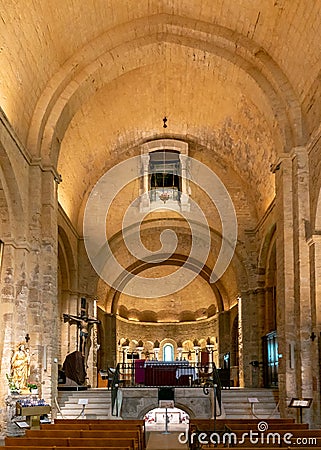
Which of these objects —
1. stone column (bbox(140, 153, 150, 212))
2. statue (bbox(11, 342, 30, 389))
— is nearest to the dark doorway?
stone column (bbox(140, 153, 150, 212))

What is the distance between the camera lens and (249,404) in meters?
20.0

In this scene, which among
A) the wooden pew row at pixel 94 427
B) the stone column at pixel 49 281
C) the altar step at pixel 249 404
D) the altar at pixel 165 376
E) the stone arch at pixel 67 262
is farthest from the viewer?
the stone arch at pixel 67 262

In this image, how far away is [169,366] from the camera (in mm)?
22547

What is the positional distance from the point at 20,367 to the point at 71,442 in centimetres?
632

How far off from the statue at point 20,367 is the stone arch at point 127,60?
542cm

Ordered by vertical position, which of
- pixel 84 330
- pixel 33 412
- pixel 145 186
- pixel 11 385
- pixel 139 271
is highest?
pixel 145 186

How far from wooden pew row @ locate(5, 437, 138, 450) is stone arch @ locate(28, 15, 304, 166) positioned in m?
9.74

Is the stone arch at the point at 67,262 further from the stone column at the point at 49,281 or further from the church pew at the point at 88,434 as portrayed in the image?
the church pew at the point at 88,434

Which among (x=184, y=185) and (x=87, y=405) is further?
(x=184, y=185)

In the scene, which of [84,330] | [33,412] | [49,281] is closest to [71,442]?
[33,412]

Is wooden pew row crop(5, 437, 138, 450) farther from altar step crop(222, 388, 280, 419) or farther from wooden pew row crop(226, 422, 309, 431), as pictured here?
altar step crop(222, 388, 280, 419)

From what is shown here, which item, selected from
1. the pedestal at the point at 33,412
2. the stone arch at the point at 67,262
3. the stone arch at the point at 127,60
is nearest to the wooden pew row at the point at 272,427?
the pedestal at the point at 33,412

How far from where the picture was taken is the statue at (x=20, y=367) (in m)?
15.6

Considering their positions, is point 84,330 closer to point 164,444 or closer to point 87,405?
point 87,405
